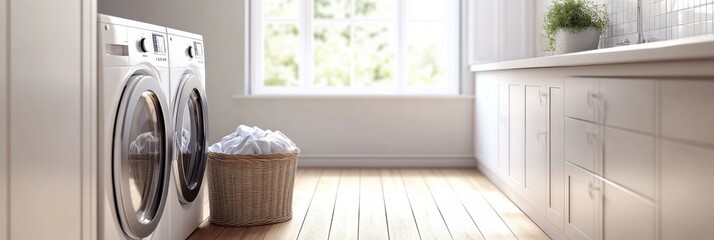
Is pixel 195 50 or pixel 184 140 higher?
pixel 195 50

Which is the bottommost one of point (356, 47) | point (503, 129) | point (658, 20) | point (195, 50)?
point (503, 129)

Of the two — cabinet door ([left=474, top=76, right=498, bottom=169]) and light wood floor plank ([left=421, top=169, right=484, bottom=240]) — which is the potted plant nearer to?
cabinet door ([left=474, top=76, right=498, bottom=169])

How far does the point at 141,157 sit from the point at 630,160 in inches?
58.8

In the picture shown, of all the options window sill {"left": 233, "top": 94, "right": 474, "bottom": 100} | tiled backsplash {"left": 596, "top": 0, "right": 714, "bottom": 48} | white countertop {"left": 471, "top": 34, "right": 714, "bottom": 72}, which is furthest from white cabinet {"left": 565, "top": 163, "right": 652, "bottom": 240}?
window sill {"left": 233, "top": 94, "right": 474, "bottom": 100}

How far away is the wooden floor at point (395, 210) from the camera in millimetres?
3296

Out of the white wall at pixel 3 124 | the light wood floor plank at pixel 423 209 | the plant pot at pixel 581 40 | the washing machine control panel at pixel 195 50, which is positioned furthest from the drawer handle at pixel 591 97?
the white wall at pixel 3 124

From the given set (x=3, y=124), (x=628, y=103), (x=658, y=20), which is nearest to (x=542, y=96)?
(x=658, y=20)

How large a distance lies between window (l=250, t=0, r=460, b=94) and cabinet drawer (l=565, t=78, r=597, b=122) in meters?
2.86

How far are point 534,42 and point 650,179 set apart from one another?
342 centimetres

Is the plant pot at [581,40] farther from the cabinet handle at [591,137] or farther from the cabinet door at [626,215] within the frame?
the cabinet door at [626,215]

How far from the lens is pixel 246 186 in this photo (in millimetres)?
3408

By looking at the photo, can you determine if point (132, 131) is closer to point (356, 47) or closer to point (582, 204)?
point (582, 204)

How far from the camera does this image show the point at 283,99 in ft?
18.6

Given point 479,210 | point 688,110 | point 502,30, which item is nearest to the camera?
point 688,110
